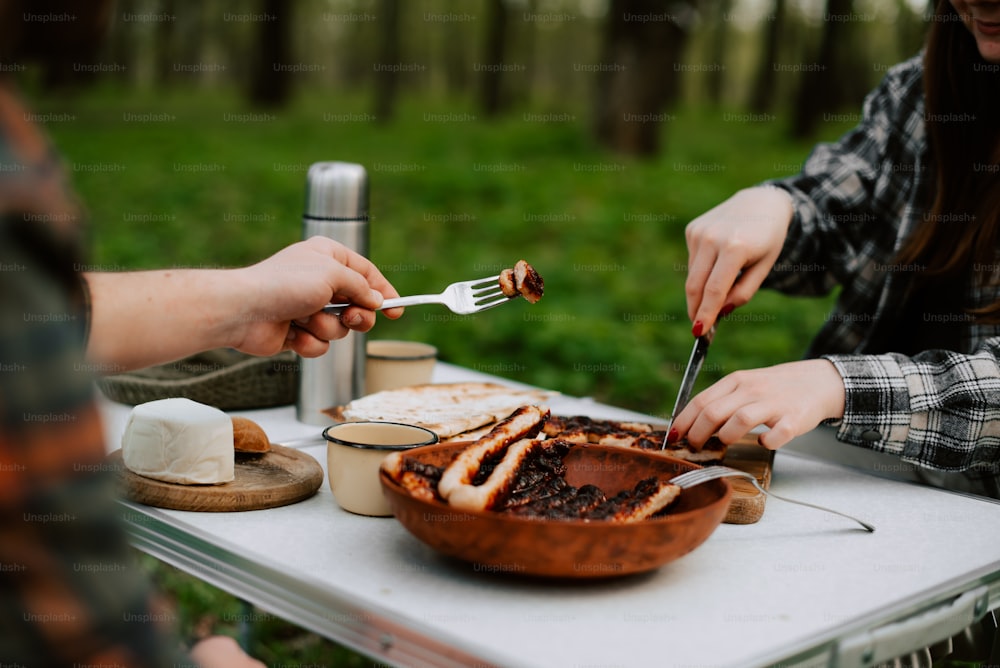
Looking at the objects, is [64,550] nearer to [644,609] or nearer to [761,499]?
[644,609]

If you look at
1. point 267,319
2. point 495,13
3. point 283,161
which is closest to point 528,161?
point 283,161

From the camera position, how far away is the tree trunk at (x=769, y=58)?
18.1 meters

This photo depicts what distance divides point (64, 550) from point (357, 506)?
872mm

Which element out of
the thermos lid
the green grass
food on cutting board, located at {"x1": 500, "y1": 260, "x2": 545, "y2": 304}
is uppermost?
the thermos lid

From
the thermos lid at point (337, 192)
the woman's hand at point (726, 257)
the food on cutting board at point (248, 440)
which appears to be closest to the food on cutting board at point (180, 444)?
the food on cutting board at point (248, 440)

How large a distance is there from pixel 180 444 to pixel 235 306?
0.27 meters

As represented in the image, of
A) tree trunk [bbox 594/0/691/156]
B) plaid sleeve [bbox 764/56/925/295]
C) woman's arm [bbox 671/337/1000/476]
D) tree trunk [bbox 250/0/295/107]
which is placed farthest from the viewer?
tree trunk [bbox 250/0/295/107]

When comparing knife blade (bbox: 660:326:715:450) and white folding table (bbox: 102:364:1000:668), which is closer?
white folding table (bbox: 102:364:1000:668)

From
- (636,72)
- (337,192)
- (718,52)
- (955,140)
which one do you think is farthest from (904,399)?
(718,52)

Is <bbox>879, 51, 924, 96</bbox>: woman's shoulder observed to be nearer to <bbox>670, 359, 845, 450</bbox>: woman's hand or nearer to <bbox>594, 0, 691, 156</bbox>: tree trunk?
<bbox>670, 359, 845, 450</bbox>: woman's hand

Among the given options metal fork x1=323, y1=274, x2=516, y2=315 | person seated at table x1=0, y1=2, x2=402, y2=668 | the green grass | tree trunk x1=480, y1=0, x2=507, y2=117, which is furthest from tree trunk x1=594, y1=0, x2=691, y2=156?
person seated at table x1=0, y1=2, x2=402, y2=668

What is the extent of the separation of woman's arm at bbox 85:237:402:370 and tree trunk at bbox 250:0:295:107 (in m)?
16.3

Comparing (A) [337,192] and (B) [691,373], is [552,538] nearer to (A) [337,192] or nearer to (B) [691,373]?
(B) [691,373]

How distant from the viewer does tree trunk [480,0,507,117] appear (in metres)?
18.9
